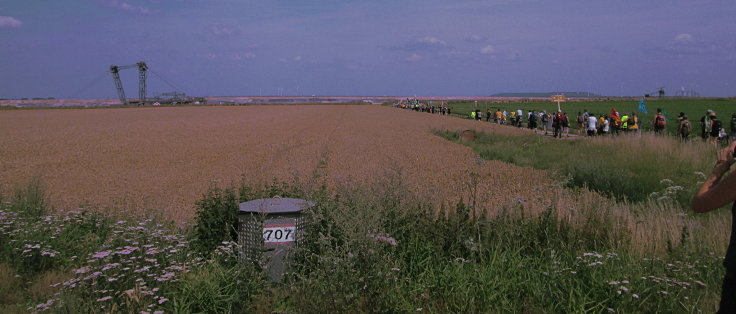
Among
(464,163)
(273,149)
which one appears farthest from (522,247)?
(273,149)

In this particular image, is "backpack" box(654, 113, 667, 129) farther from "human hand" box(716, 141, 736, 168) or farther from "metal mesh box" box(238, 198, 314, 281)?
"human hand" box(716, 141, 736, 168)

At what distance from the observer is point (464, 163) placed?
19438mm

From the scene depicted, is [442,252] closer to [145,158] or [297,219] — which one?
[297,219]

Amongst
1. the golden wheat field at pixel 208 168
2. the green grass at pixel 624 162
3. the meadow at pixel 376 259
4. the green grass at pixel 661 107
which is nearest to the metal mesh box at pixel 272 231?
the meadow at pixel 376 259

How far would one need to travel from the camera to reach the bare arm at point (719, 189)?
2.88 metres

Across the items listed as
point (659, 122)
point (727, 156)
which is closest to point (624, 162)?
point (659, 122)

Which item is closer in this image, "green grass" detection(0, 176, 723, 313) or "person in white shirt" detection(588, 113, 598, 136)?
"green grass" detection(0, 176, 723, 313)

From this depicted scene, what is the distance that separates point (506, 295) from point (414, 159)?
53.4 feet

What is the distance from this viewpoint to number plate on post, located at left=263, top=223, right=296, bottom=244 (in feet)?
17.9

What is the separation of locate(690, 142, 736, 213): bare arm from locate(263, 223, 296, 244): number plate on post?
3.52 m

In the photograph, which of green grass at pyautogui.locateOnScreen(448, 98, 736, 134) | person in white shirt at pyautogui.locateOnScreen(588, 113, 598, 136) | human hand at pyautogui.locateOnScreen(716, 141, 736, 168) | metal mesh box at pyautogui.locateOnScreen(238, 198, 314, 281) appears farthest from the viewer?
green grass at pyautogui.locateOnScreen(448, 98, 736, 134)

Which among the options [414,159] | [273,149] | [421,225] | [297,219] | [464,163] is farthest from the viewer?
[273,149]

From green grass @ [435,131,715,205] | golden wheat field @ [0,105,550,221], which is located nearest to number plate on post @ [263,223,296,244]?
golden wheat field @ [0,105,550,221]

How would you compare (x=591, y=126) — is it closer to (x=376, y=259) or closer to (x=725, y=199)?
(x=376, y=259)
